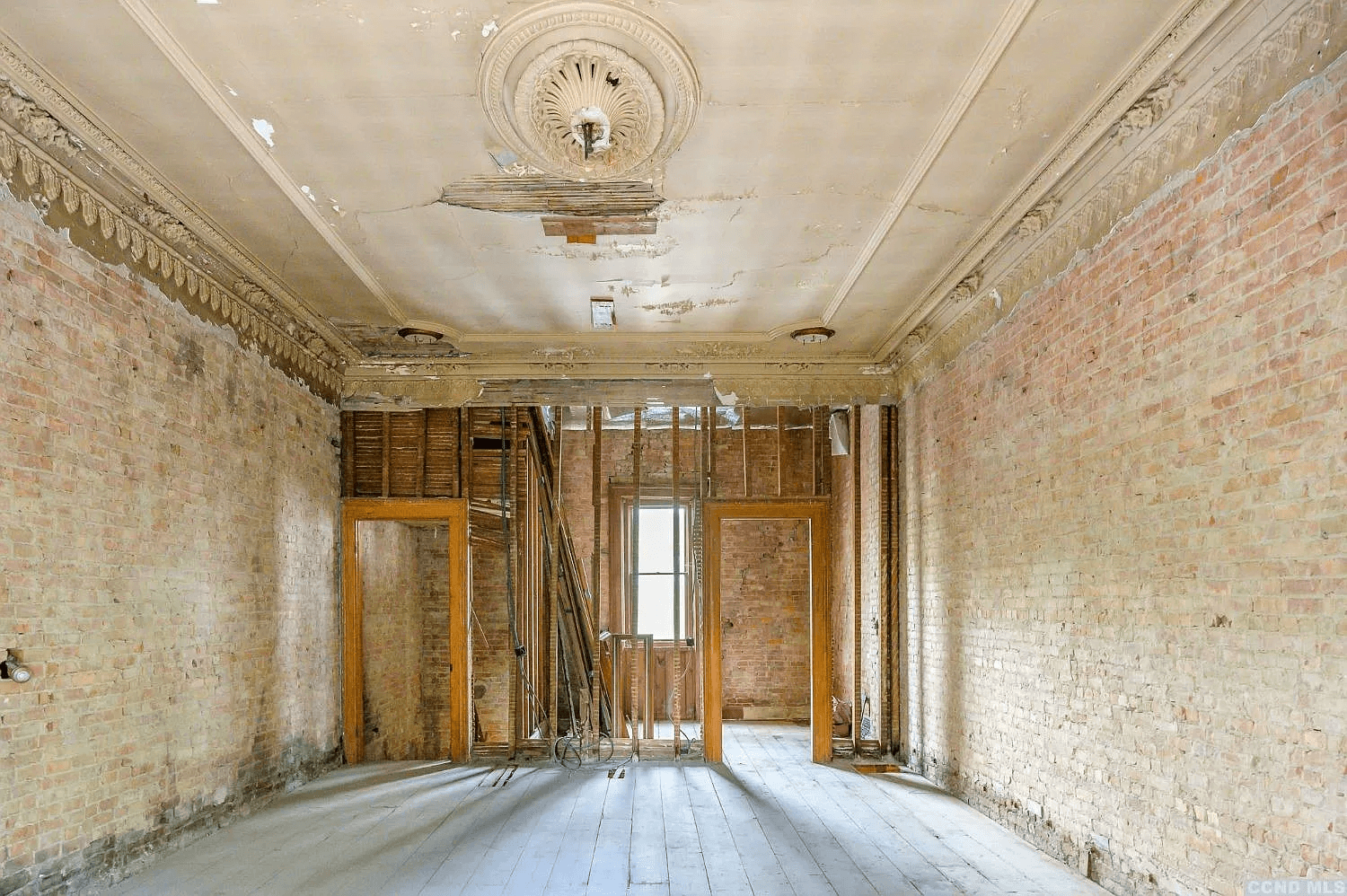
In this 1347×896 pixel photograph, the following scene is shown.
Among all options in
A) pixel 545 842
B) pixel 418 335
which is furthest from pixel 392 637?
pixel 545 842

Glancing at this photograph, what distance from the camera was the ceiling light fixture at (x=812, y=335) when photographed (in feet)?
24.5

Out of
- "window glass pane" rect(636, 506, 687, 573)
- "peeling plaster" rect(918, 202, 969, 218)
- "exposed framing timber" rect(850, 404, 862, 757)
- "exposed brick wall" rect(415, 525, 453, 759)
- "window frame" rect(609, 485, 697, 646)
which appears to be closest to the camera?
"peeling plaster" rect(918, 202, 969, 218)

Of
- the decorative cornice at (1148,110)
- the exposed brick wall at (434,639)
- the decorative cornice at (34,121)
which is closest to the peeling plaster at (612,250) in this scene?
the decorative cornice at (34,121)

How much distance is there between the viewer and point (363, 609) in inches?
325

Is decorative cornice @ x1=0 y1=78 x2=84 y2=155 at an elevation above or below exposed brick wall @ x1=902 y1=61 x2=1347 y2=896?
above

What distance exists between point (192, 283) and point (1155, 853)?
584 cm

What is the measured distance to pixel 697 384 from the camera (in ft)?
27.5

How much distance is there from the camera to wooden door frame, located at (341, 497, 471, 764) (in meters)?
7.91

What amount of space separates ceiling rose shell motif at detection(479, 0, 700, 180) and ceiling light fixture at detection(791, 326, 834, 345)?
329 centimetres

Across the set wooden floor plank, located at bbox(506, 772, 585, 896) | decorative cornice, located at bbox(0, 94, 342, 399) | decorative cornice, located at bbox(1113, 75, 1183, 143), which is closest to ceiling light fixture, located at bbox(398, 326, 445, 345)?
decorative cornice, located at bbox(0, 94, 342, 399)

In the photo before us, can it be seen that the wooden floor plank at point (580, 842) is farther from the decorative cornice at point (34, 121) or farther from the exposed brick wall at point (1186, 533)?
the decorative cornice at point (34, 121)

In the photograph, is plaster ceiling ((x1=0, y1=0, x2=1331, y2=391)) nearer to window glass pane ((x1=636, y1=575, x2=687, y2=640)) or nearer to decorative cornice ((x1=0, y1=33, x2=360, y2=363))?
decorative cornice ((x1=0, y1=33, x2=360, y2=363))

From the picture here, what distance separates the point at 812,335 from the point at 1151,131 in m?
3.79

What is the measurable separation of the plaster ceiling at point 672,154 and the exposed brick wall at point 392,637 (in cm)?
305
